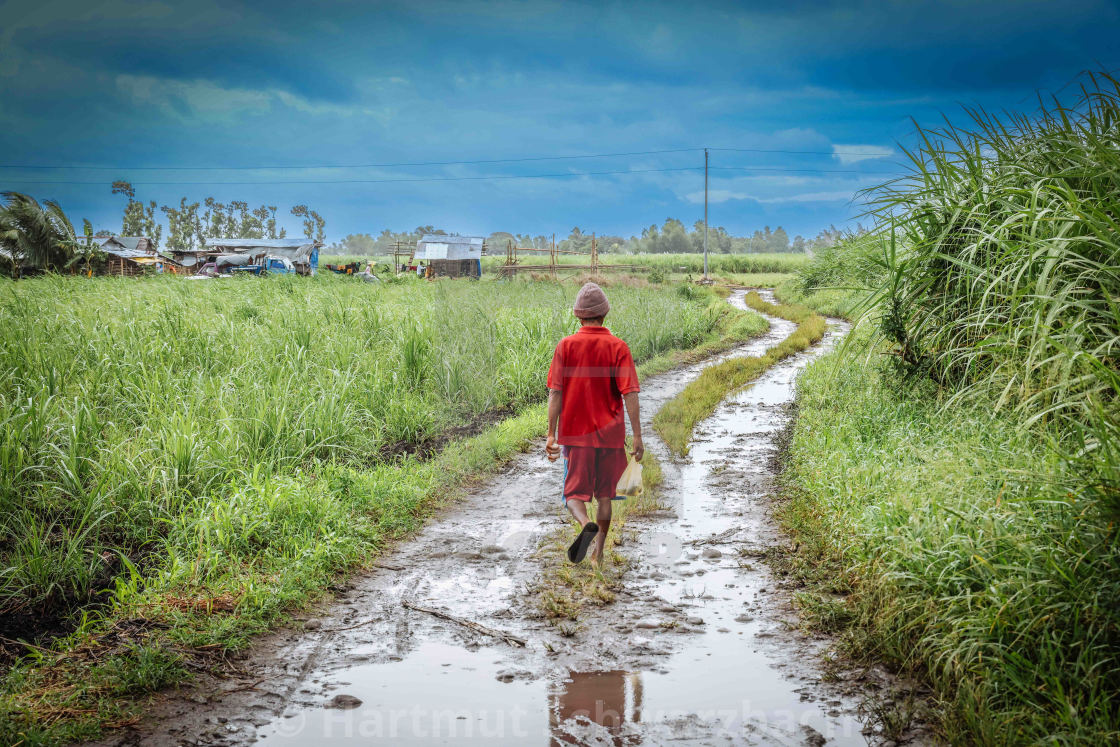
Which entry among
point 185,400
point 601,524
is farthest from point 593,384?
point 185,400

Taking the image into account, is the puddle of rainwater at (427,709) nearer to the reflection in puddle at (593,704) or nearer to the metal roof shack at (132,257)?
the reflection in puddle at (593,704)

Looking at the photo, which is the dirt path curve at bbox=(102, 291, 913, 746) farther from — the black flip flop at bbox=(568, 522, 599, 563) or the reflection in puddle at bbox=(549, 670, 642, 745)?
the black flip flop at bbox=(568, 522, 599, 563)

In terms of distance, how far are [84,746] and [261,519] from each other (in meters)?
2.14

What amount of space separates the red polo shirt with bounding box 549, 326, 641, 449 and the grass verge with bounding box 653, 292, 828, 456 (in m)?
3.49

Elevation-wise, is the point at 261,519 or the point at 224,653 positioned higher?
the point at 261,519

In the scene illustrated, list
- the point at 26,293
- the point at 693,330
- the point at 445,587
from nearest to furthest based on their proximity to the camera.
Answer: the point at 445,587 → the point at 26,293 → the point at 693,330

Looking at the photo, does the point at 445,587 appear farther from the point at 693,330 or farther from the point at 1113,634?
the point at 693,330

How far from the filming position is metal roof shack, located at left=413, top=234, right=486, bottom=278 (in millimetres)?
37438

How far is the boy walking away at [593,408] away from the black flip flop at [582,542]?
0.38ft

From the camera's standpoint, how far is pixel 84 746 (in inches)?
111

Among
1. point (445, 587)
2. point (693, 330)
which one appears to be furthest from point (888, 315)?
point (693, 330)

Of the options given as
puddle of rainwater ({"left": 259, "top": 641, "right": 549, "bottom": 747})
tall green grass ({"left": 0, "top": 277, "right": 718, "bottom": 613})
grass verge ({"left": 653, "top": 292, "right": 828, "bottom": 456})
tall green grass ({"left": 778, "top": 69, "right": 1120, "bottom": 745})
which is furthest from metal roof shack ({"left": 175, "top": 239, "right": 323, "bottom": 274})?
puddle of rainwater ({"left": 259, "top": 641, "right": 549, "bottom": 747})

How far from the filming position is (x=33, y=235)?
17031 mm

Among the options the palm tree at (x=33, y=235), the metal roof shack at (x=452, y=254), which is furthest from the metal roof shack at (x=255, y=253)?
the palm tree at (x=33, y=235)
